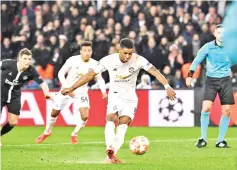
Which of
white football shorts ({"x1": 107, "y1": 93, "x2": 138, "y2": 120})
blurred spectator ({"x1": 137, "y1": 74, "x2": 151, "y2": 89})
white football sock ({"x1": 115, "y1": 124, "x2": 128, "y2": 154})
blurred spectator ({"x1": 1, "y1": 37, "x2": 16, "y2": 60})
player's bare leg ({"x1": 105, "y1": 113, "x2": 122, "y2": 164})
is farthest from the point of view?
blurred spectator ({"x1": 1, "y1": 37, "x2": 16, "y2": 60})

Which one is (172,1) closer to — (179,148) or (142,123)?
(142,123)

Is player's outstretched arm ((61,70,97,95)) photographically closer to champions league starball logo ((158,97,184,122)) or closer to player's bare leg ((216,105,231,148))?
player's bare leg ((216,105,231,148))

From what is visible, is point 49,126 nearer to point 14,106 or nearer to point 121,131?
point 14,106

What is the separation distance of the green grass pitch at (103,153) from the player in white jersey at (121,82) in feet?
1.75

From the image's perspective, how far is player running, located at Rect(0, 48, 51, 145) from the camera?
1452 cm

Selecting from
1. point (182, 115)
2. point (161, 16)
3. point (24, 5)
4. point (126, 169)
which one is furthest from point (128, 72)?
point (24, 5)

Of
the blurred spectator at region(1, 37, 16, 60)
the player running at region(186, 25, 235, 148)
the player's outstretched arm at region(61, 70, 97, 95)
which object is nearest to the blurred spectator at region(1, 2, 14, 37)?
the blurred spectator at region(1, 37, 16, 60)

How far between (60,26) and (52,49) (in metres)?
1.14

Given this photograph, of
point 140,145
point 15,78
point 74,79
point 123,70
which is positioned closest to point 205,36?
point 74,79

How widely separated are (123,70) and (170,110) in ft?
33.0

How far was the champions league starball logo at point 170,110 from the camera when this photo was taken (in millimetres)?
21625

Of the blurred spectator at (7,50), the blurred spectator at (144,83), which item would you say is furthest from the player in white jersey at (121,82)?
the blurred spectator at (7,50)

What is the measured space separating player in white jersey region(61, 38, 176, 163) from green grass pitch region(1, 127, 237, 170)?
533 mm

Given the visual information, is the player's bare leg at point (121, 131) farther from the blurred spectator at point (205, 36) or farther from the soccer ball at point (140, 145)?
the blurred spectator at point (205, 36)
